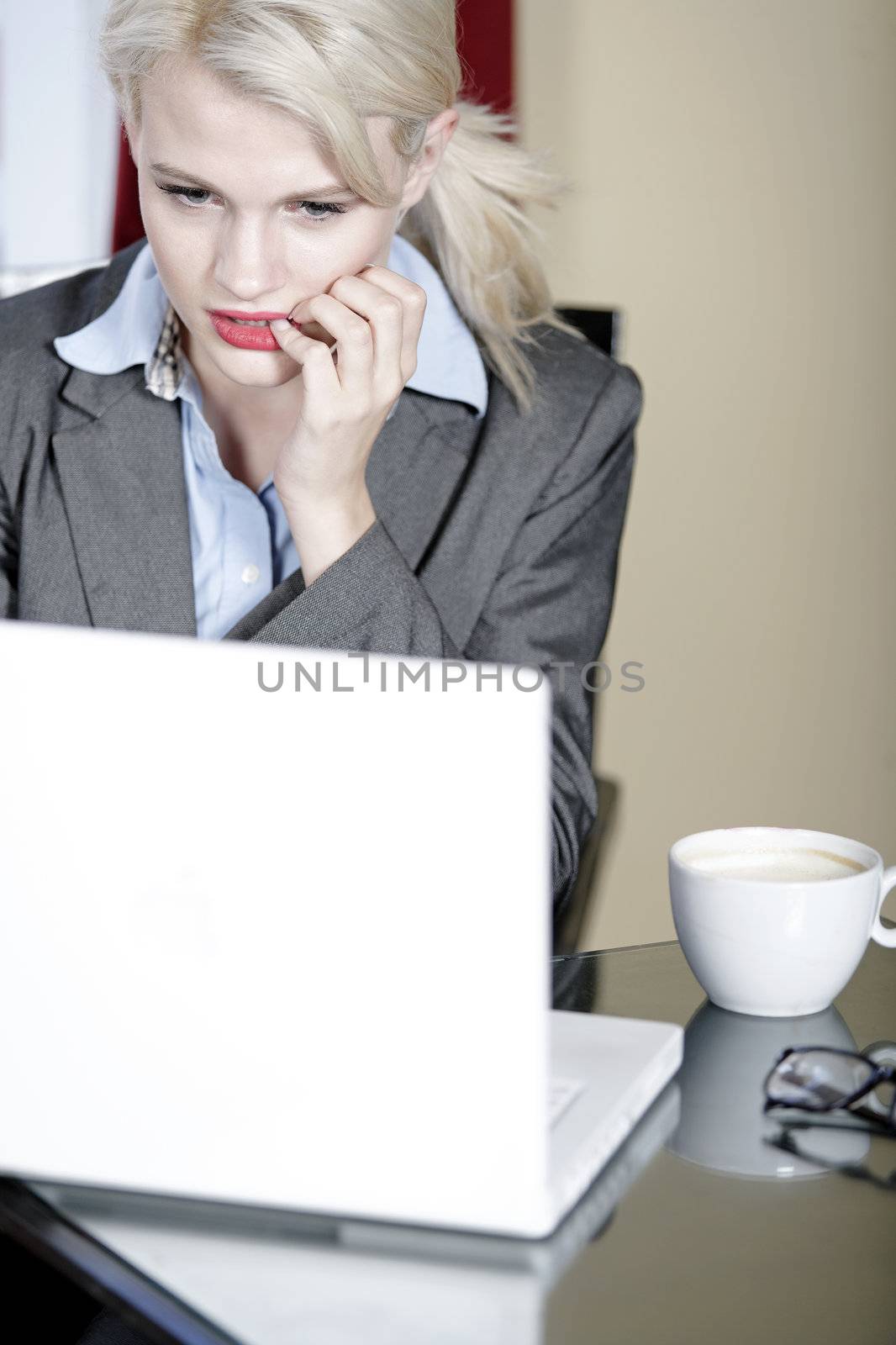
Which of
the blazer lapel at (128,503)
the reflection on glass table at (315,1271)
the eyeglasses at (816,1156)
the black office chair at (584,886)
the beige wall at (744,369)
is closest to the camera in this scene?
the reflection on glass table at (315,1271)

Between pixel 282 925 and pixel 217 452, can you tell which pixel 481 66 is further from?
pixel 282 925

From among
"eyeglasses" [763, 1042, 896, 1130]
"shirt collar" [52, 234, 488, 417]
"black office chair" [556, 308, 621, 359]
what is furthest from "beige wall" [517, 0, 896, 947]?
"eyeglasses" [763, 1042, 896, 1130]

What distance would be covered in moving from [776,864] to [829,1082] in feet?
0.64

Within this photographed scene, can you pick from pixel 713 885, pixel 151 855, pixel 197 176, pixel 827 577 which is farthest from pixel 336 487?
pixel 827 577

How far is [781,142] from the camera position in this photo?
247 centimetres

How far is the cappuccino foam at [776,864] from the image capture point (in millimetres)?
985

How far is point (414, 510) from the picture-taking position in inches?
58.1

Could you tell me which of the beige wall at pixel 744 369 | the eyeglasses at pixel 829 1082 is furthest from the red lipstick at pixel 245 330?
the beige wall at pixel 744 369

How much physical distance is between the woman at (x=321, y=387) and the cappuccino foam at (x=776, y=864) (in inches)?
11.1

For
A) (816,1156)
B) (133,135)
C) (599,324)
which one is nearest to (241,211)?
(133,135)

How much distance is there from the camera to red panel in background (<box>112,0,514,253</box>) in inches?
97.0

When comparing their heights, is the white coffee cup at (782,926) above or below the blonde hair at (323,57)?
below

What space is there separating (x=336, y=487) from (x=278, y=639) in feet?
0.53

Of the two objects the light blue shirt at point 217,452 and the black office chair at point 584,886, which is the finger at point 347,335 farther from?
the black office chair at point 584,886
